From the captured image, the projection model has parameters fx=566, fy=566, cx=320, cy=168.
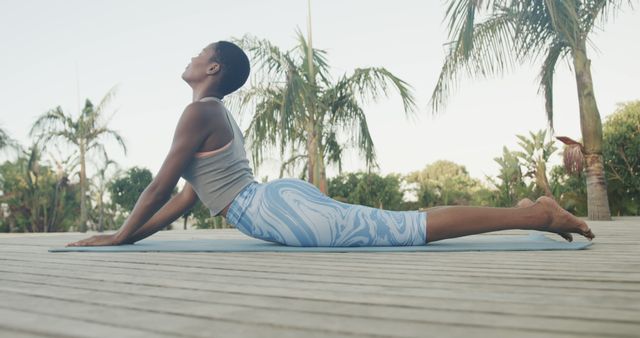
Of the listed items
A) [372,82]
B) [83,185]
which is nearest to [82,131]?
[83,185]

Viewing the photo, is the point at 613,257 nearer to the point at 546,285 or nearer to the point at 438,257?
the point at 438,257

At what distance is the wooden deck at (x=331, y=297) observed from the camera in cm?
Result: 96

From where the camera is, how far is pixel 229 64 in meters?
2.96

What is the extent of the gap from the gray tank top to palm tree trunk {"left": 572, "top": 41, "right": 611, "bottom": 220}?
5.68 meters

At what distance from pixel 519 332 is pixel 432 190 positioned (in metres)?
11.9

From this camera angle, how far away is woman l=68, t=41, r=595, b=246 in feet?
8.33

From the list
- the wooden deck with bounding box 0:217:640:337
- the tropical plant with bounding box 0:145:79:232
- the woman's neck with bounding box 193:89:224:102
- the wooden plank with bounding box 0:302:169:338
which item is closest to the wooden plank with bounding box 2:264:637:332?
the wooden deck with bounding box 0:217:640:337

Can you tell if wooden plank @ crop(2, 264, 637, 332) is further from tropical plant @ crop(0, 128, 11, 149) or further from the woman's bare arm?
tropical plant @ crop(0, 128, 11, 149)

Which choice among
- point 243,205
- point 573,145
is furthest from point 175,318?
point 573,145

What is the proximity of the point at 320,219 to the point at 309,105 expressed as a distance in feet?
20.7

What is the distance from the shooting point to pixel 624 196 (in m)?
9.62

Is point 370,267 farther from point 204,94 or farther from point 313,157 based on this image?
point 313,157

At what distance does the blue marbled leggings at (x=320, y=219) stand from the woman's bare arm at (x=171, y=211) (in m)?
0.40

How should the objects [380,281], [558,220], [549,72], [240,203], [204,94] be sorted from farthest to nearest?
[549,72] < [204,94] < [240,203] < [558,220] < [380,281]
